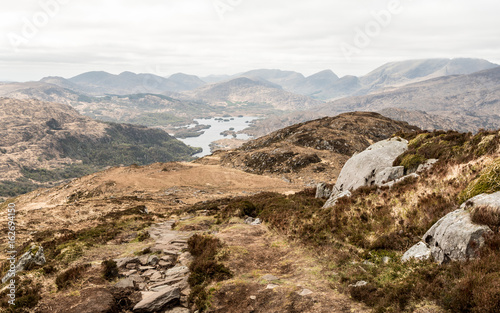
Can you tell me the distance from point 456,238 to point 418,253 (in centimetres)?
183

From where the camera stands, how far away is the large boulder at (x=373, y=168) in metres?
23.5

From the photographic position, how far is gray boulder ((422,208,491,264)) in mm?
10352

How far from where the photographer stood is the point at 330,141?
87.8 meters

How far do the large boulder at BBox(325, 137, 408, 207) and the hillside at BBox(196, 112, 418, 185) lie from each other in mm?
30103

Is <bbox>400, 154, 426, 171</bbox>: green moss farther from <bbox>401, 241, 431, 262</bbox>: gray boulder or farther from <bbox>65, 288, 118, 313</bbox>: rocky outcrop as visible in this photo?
<bbox>65, 288, 118, 313</bbox>: rocky outcrop

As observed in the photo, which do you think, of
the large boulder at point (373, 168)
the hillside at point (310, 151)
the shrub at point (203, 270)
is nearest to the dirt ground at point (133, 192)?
the hillside at point (310, 151)

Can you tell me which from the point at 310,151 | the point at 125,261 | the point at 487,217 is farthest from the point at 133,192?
the point at 487,217

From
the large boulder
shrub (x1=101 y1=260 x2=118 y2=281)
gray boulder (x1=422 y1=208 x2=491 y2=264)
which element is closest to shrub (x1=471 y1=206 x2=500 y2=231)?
gray boulder (x1=422 y1=208 x2=491 y2=264)

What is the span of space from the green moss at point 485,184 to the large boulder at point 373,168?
880 cm

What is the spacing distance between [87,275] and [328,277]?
13299 millimetres

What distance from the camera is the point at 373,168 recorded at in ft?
85.3

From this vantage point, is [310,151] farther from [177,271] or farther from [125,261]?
[125,261]

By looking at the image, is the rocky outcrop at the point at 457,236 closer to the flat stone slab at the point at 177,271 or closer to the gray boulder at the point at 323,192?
the flat stone slab at the point at 177,271

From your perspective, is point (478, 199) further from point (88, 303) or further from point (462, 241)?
point (88, 303)
